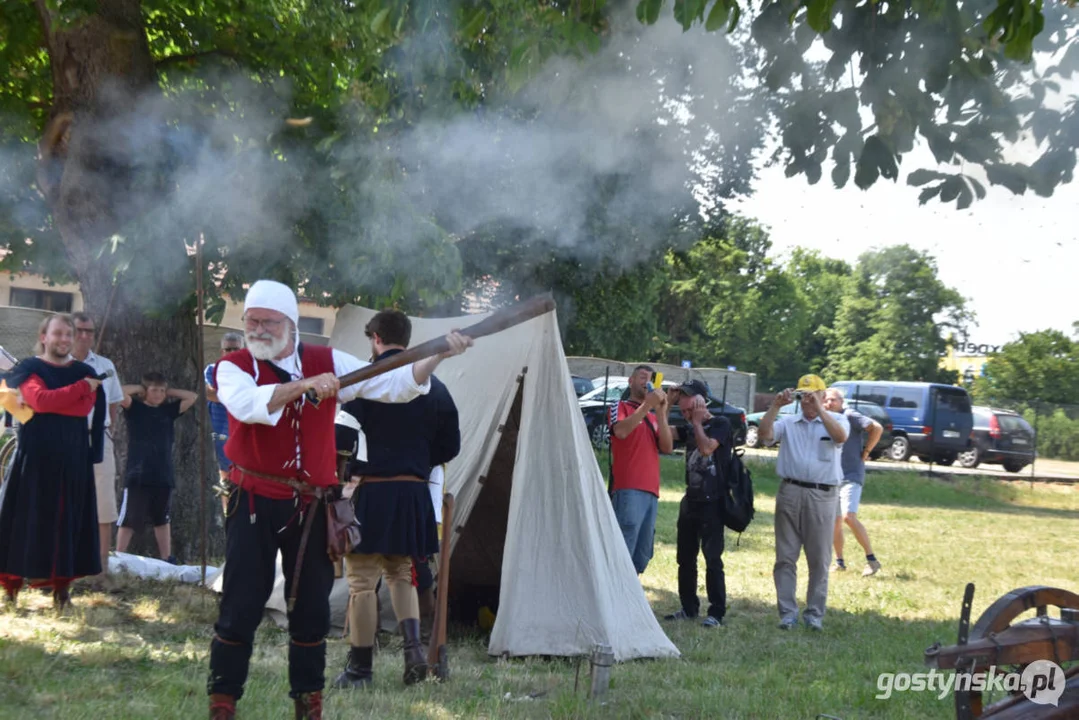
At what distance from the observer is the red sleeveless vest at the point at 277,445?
3461 mm

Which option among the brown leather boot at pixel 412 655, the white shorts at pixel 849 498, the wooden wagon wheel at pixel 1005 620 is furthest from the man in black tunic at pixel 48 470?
the white shorts at pixel 849 498

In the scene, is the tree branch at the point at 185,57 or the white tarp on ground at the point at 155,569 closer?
the white tarp on ground at the point at 155,569

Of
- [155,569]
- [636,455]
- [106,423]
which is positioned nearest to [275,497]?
[106,423]

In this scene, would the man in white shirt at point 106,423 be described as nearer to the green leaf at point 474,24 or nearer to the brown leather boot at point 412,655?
the brown leather boot at point 412,655

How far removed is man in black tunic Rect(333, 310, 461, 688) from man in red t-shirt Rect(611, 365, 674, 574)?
200 centimetres

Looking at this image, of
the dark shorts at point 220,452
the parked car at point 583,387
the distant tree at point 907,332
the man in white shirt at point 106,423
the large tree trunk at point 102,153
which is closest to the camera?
the man in white shirt at point 106,423

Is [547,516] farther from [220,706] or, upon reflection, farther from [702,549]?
[220,706]

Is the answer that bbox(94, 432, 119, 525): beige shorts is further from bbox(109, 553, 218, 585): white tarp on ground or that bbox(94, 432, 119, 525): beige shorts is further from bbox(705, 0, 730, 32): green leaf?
bbox(705, 0, 730, 32): green leaf

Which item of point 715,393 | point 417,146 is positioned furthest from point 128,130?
point 715,393

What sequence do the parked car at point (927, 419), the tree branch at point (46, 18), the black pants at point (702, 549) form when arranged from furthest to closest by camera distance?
the parked car at point (927, 419) < the tree branch at point (46, 18) < the black pants at point (702, 549)

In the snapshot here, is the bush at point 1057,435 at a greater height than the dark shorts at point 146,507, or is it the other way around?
the bush at point 1057,435

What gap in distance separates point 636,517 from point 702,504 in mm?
409

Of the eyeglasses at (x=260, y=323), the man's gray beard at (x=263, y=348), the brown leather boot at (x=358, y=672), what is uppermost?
the eyeglasses at (x=260, y=323)

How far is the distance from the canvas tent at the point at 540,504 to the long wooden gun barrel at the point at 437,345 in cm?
140
